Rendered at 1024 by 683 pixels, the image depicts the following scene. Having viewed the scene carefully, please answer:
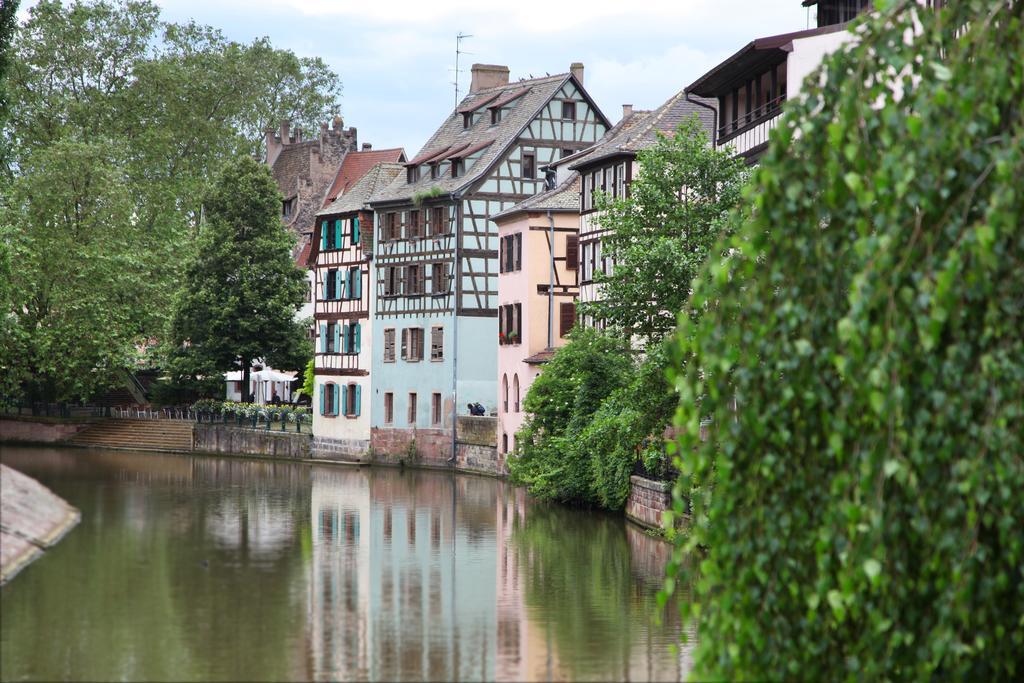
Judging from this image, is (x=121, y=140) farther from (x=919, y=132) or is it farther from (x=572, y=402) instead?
(x=919, y=132)

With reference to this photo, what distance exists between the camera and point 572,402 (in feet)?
127

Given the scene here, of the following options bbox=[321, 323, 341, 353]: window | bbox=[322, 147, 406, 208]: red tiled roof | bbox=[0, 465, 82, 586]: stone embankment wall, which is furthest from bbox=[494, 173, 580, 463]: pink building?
bbox=[322, 147, 406, 208]: red tiled roof

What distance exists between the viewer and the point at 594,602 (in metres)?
22.7

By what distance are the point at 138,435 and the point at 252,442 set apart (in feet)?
19.4

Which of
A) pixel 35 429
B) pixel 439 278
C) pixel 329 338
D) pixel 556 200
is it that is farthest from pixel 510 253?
pixel 35 429

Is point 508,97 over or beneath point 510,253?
over

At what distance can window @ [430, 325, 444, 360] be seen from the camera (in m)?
53.6

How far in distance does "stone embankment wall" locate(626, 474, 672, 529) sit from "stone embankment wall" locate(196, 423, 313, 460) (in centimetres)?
2549

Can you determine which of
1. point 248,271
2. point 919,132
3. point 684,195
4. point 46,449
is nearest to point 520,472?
point 684,195

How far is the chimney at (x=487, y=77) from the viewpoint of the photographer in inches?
2451

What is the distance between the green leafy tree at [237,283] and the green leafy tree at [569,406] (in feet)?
73.0

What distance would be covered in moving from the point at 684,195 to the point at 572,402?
28.0ft

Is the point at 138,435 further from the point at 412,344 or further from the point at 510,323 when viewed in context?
the point at 510,323

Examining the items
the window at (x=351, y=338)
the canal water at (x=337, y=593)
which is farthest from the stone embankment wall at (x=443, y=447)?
the canal water at (x=337, y=593)
